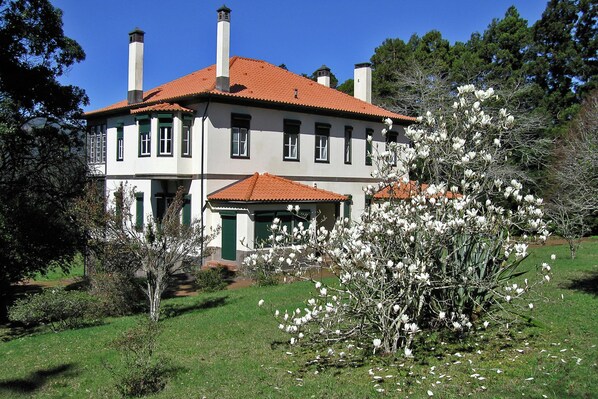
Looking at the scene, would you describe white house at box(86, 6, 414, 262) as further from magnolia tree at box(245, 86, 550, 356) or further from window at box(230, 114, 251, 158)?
magnolia tree at box(245, 86, 550, 356)

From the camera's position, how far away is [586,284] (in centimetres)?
1511

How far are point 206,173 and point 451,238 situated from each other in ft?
54.3

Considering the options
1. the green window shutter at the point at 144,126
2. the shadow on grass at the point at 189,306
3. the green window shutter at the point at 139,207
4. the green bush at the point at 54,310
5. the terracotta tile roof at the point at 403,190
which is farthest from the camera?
the green window shutter at the point at 139,207

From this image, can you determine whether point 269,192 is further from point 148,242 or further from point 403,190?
point 403,190

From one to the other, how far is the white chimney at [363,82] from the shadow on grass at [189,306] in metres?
20.9

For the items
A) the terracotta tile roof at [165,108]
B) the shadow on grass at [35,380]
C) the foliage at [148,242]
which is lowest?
the shadow on grass at [35,380]

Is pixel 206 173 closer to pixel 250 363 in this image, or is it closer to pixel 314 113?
pixel 314 113

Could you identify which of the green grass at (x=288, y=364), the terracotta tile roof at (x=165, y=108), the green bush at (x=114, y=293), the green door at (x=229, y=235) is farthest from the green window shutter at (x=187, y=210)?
the green grass at (x=288, y=364)

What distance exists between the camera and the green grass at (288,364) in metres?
7.20

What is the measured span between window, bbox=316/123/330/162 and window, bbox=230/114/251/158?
452 centimetres

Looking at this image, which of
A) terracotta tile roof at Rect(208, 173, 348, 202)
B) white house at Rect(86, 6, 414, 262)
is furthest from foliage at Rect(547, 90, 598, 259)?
terracotta tile roof at Rect(208, 173, 348, 202)

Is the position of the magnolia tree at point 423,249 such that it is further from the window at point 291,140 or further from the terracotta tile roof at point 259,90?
the window at point 291,140

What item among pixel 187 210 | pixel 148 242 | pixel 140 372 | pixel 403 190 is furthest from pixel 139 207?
pixel 403 190

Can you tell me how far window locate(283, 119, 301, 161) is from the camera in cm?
2658
